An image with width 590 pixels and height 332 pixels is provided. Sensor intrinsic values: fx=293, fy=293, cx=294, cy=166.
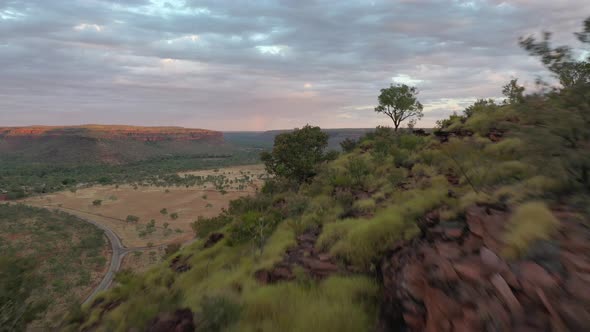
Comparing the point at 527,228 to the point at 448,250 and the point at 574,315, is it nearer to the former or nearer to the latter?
the point at 448,250

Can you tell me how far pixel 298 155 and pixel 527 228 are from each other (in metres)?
19.1

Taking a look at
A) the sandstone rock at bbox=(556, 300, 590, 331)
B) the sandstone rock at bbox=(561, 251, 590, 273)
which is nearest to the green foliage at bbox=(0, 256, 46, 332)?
the sandstone rock at bbox=(556, 300, 590, 331)

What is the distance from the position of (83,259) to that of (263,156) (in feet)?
62.8

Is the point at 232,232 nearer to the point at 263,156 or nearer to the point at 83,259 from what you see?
the point at 263,156

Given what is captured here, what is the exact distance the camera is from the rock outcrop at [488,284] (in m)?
2.70

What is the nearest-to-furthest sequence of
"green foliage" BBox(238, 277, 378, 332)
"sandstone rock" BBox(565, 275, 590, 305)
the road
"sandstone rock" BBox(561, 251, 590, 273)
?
"sandstone rock" BBox(565, 275, 590, 305) < "sandstone rock" BBox(561, 251, 590, 273) < "green foliage" BBox(238, 277, 378, 332) < the road

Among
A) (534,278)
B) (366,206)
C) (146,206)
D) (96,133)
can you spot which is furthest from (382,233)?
(96,133)

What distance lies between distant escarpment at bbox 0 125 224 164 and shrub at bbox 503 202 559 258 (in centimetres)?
13751

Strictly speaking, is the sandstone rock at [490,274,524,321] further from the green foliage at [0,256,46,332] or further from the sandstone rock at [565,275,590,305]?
the green foliage at [0,256,46,332]

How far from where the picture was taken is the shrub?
11.6 feet

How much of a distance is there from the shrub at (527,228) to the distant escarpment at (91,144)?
137510 millimetres

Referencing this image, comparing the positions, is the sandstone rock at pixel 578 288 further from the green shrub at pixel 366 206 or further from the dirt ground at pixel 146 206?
the dirt ground at pixel 146 206

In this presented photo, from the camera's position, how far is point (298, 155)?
22609 millimetres

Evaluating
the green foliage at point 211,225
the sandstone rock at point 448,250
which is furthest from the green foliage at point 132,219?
the sandstone rock at point 448,250
